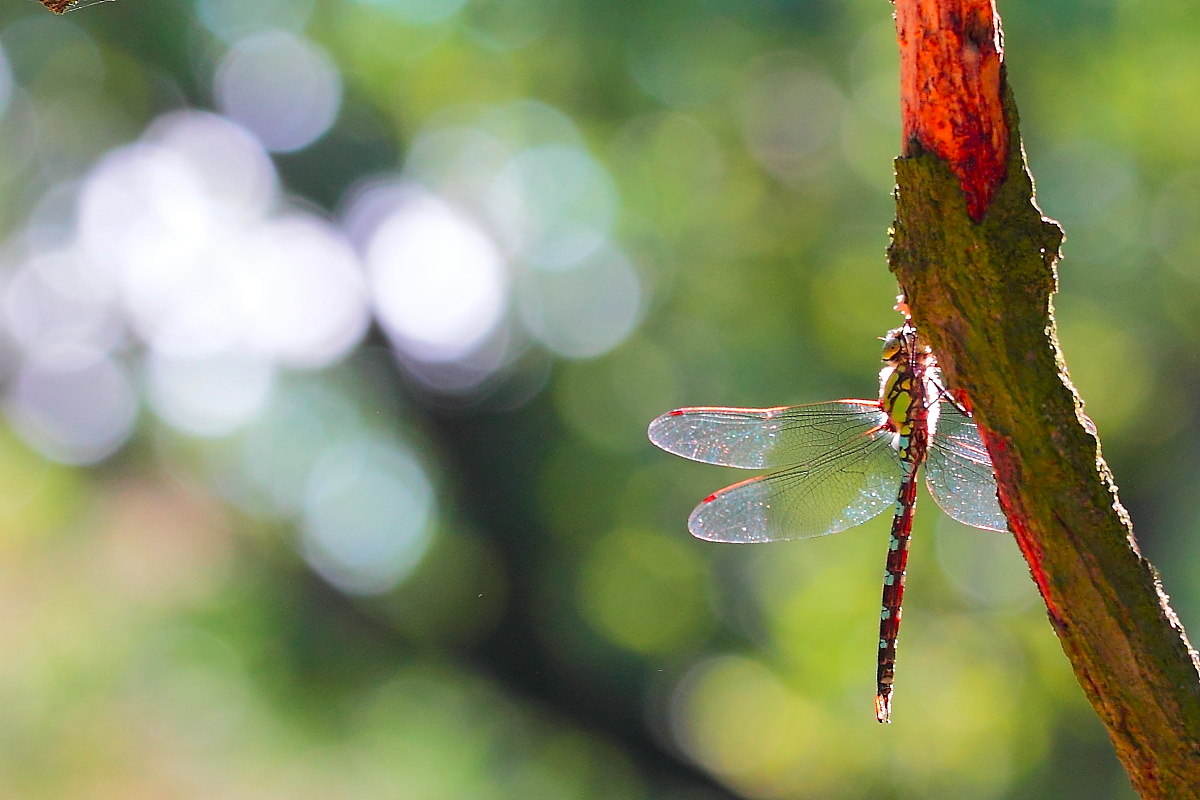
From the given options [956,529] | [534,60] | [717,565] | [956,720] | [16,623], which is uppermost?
[534,60]

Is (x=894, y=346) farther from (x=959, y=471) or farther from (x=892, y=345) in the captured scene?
(x=959, y=471)

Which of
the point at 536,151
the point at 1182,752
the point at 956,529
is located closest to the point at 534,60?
the point at 536,151

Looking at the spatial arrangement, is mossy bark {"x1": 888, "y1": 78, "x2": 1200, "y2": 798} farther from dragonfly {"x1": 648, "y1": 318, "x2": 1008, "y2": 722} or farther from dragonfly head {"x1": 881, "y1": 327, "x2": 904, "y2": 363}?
dragonfly {"x1": 648, "y1": 318, "x2": 1008, "y2": 722}

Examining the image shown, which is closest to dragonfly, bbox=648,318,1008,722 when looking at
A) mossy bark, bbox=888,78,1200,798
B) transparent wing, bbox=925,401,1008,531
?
transparent wing, bbox=925,401,1008,531

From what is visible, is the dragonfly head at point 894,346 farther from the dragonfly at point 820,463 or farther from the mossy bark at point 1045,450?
the mossy bark at point 1045,450

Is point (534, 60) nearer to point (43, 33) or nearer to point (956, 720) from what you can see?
point (43, 33)

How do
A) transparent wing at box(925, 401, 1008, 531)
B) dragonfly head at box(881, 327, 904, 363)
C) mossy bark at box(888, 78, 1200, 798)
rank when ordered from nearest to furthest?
mossy bark at box(888, 78, 1200, 798), dragonfly head at box(881, 327, 904, 363), transparent wing at box(925, 401, 1008, 531)

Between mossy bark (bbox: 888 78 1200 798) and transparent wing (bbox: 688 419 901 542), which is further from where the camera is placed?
transparent wing (bbox: 688 419 901 542)
